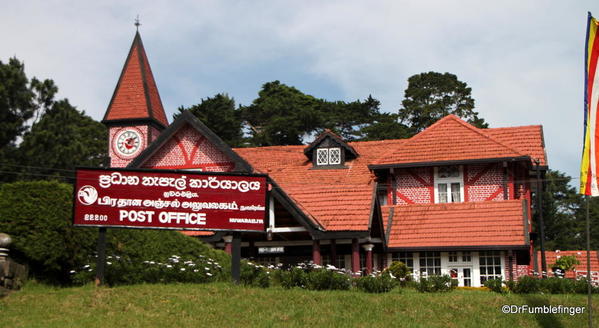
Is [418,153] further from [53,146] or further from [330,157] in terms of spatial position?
[53,146]

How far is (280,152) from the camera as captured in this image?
35500mm

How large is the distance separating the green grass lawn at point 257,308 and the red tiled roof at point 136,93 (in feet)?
80.3

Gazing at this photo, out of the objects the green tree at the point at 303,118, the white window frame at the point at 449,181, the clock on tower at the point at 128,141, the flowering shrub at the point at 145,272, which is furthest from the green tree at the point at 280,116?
the flowering shrub at the point at 145,272

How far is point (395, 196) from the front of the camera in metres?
30.8

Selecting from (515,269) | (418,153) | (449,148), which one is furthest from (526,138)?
(515,269)

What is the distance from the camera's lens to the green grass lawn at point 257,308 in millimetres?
13641

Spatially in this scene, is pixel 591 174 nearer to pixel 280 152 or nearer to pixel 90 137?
pixel 280 152

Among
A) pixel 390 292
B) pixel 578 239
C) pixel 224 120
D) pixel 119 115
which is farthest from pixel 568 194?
pixel 390 292

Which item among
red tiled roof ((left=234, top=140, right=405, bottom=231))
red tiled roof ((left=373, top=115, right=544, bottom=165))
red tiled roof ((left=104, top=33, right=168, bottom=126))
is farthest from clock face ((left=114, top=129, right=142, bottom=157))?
red tiled roof ((left=373, top=115, right=544, bottom=165))

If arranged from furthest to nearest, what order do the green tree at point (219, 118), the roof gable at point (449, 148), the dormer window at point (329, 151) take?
the green tree at point (219, 118) → the dormer window at point (329, 151) → the roof gable at point (449, 148)

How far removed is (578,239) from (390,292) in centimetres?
4897

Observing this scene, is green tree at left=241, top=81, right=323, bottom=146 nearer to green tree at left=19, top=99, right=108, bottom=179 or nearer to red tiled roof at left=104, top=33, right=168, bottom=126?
red tiled roof at left=104, top=33, right=168, bottom=126

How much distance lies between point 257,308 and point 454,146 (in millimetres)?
18173

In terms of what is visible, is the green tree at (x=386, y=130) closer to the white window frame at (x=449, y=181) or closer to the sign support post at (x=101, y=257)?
the white window frame at (x=449, y=181)
